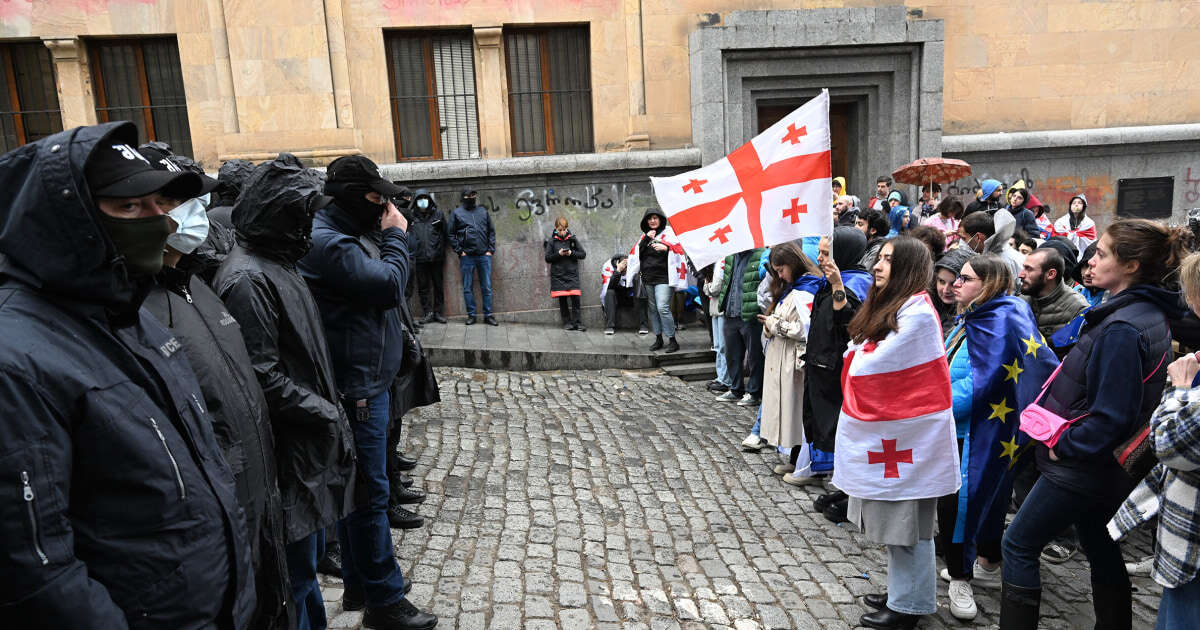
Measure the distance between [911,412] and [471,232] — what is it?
8.56 meters

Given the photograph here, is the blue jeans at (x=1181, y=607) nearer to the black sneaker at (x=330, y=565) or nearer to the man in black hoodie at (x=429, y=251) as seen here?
the black sneaker at (x=330, y=565)

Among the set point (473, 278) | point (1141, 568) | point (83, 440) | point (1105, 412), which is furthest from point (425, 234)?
point (83, 440)

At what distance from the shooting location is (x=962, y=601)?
11.8 feet

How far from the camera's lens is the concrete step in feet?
30.0

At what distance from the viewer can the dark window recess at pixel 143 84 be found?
11555 mm

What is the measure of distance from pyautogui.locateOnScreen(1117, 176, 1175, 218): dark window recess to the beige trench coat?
1065 centimetres

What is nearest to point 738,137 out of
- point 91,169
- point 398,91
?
point 398,91

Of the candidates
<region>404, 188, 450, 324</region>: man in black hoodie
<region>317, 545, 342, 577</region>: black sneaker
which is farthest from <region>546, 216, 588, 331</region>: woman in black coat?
<region>317, 545, 342, 577</region>: black sneaker

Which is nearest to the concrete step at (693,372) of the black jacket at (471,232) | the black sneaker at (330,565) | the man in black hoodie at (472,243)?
the man in black hoodie at (472,243)

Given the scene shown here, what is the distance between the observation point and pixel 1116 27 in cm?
1235

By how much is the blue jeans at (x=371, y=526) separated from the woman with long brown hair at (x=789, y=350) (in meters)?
3.18

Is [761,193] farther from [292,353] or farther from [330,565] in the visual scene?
[330,565]

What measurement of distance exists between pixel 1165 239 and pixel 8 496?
3.65m

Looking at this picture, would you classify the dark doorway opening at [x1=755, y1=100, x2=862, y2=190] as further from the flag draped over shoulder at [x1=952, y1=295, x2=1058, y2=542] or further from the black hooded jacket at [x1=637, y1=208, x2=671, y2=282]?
the flag draped over shoulder at [x1=952, y1=295, x2=1058, y2=542]
